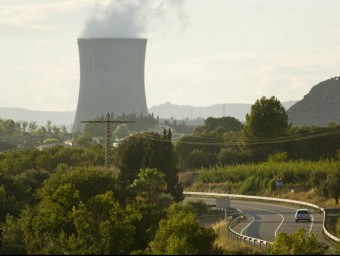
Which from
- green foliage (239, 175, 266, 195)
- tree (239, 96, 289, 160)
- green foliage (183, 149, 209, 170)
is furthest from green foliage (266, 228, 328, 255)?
green foliage (183, 149, 209, 170)

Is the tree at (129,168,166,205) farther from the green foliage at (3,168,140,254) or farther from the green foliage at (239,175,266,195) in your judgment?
the green foliage at (239,175,266,195)

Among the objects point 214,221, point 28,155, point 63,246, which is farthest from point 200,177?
A: point 63,246

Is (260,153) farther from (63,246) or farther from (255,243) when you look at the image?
(63,246)

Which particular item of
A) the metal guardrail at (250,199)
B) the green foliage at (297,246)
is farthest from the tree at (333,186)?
the green foliage at (297,246)

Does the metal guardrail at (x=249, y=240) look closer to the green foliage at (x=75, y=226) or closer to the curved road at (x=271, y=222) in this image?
the curved road at (x=271, y=222)

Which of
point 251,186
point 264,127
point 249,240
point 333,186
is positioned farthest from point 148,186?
point 264,127
